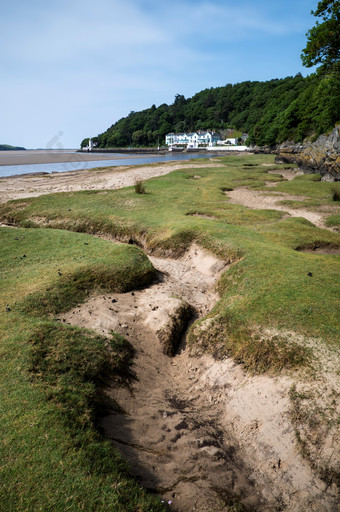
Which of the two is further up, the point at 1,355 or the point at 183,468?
the point at 1,355

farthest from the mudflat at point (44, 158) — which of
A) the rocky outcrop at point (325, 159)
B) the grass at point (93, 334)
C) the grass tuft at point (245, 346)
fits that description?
the grass tuft at point (245, 346)

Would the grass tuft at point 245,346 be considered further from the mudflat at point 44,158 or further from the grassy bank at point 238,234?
the mudflat at point 44,158

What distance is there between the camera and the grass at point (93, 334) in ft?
13.3

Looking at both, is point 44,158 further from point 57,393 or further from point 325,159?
point 57,393

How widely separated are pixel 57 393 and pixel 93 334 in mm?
2094

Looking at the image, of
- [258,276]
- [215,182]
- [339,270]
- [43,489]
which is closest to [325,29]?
[215,182]

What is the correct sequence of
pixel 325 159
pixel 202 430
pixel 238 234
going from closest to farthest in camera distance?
pixel 202 430, pixel 238 234, pixel 325 159

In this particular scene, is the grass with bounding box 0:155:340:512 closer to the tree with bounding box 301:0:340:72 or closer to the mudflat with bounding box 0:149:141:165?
the tree with bounding box 301:0:340:72

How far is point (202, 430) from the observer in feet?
18.9

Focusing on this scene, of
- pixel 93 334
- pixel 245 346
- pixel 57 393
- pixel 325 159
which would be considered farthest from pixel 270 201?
pixel 57 393

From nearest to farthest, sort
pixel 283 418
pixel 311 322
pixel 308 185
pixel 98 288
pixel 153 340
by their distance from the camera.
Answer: pixel 283 418, pixel 311 322, pixel 153 340, pixel 98 288, pixel 308 185

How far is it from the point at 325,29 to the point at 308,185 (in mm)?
12151

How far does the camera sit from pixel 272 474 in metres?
5.14

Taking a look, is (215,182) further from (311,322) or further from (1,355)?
(1,355)
